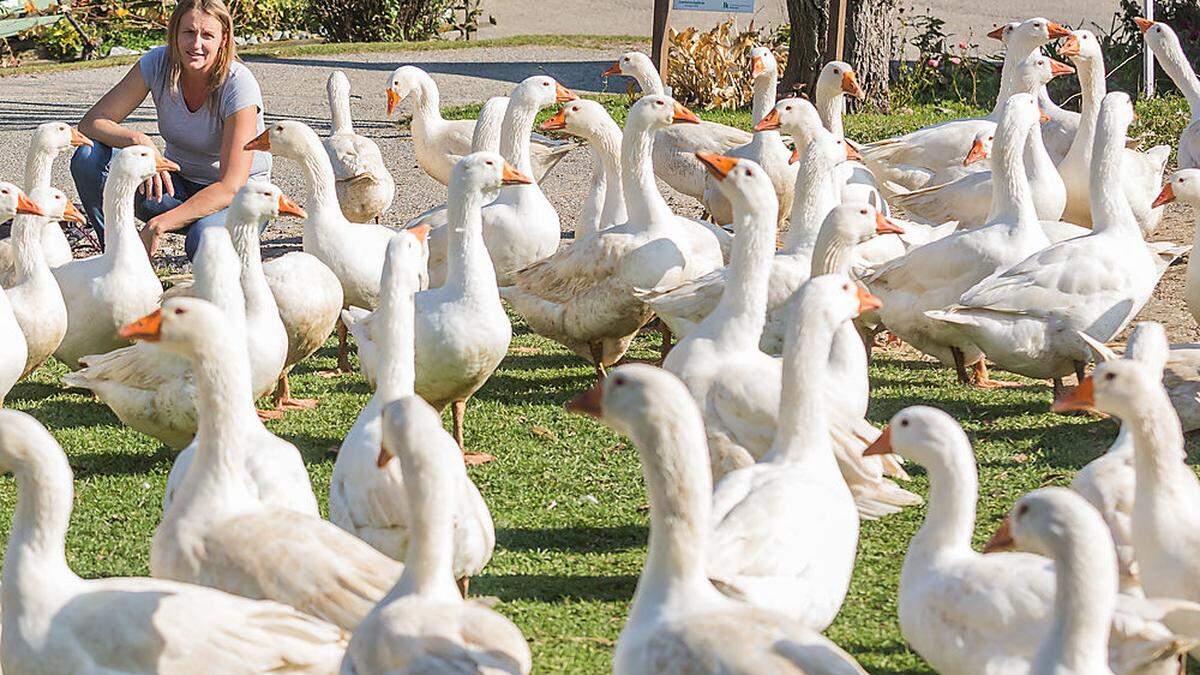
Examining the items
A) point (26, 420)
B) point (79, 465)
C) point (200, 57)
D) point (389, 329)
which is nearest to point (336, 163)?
point (200, 57)

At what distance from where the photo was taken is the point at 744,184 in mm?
6375

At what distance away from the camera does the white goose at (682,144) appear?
10.9 m

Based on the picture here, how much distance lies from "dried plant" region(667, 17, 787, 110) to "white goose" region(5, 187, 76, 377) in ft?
31.2

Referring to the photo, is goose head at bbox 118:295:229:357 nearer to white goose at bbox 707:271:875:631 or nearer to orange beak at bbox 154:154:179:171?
white goose at bbox 707:271:875:631

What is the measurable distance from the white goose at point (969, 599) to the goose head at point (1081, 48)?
6.54m

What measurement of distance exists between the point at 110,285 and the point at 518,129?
103 inches

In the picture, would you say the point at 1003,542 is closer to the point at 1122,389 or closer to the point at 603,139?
the point at 1122,389

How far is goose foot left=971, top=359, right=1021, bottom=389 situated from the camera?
784cm

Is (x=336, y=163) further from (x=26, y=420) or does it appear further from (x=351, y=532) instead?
(x=26, y=420)

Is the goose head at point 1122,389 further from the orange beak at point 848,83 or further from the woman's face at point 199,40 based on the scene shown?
the orange beak at point 848,83

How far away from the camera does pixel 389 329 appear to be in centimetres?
550

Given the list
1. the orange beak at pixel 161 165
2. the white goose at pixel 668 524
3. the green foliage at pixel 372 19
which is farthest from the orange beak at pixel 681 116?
the green foliage at pixel 372 19

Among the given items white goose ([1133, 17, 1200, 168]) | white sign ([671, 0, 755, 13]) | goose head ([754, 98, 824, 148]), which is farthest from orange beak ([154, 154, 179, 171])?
white sign ([671, 0, 755, 13])

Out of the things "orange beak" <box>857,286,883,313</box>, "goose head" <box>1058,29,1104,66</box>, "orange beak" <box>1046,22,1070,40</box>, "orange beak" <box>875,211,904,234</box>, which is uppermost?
"orange beak" <box>1046,22,1070,40</box>
